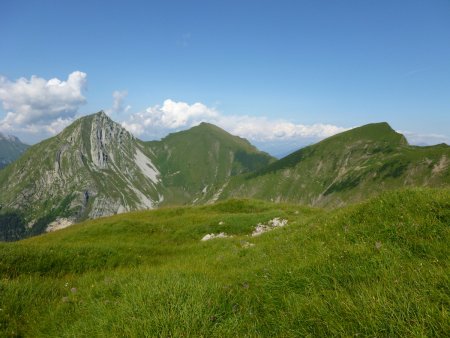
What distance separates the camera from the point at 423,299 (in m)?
4.57

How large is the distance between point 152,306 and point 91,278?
5.86m

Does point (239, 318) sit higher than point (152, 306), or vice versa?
point (152, 306)

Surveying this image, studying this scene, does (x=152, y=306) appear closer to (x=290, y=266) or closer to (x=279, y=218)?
(x=290, y=266)

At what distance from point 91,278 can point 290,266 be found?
280 inches

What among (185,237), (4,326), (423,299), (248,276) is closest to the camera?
(423,299)

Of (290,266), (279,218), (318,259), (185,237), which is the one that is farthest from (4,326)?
(279,218)

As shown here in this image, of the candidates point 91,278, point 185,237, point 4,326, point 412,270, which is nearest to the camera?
point 412,270

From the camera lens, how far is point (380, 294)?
5.01 m

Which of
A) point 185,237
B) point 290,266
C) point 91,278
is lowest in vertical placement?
point 185,237

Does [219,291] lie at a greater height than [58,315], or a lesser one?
greater

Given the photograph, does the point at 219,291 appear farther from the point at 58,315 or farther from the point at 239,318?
the point at 58,315

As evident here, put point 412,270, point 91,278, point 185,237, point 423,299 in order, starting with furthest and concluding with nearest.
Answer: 1. point 185,237
2. point 91,278
3. point 412,270
4. point 423,299

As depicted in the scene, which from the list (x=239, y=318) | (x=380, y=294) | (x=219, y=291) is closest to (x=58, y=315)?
(x=219, y=291)

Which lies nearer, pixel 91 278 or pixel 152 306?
pixel 152 306
